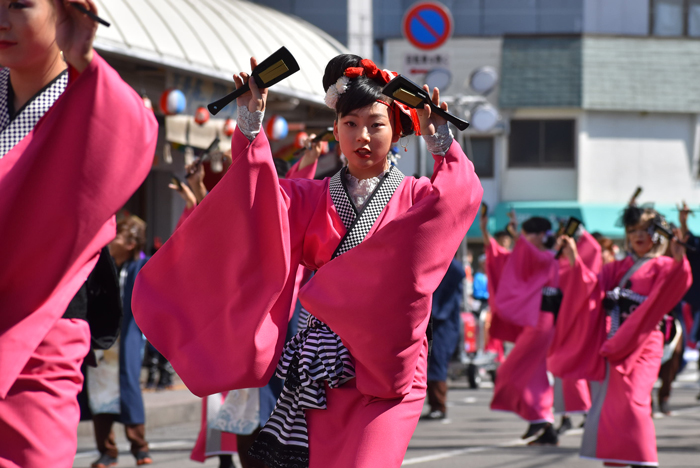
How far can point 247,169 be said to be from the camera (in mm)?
2982

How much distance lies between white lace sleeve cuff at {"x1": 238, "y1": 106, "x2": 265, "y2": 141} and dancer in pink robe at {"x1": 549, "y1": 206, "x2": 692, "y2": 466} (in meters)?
3.97

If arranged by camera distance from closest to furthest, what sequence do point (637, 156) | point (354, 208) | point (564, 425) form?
1. point (354, 208)
2. point (564, 425)
3. point (637, 156)

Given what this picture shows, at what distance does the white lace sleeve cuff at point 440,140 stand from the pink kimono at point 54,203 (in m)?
0.87

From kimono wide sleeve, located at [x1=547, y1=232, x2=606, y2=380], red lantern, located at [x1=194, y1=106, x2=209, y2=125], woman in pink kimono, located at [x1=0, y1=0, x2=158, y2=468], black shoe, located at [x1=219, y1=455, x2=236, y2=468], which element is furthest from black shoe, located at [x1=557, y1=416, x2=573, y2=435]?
woman in pink kimono, located at [x1=0, y1=0, x2=158, y2=468]

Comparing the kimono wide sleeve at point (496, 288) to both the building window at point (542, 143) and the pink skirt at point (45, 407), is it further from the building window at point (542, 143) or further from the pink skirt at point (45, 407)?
the building window at point (542, 143)

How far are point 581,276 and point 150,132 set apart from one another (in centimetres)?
457

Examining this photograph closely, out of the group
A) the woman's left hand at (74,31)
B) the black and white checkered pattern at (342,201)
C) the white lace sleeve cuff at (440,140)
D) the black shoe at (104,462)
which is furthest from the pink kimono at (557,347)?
the woman's left hand at (74,31)

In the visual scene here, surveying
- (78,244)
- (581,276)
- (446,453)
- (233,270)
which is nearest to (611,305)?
(581,276)

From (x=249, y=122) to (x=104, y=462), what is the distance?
4019 mm

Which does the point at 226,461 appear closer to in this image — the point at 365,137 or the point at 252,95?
the point at 365,137

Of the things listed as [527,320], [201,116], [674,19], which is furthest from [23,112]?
[674,19]

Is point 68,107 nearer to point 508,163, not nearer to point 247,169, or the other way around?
point 247,169

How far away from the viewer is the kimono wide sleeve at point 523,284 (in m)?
8.20

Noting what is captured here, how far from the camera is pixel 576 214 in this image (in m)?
21.4
